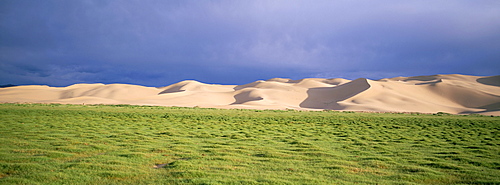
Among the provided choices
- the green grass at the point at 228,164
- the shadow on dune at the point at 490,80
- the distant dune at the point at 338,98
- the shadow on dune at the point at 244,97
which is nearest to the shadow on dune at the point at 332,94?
the distant dune at the point at 338,98

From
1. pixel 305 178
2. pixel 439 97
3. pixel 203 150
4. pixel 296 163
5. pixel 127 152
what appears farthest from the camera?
pixel 439 97

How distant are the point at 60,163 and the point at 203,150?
4.52m

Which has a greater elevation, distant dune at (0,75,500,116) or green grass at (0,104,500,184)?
distant dune at (0,75,500,116)

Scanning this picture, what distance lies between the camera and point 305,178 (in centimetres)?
734

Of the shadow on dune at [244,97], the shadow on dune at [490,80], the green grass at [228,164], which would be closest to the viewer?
the green grass at [228,164]

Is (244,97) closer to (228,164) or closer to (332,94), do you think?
(332,94)

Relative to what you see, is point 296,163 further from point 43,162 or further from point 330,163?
point 43,162

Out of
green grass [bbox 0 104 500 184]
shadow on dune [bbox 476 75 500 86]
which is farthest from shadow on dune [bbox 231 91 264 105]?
shadow on dune [bbox 476 75 500 86]

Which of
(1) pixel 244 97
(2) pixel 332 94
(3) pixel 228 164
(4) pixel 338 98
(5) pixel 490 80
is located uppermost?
(5) pixel 490 80

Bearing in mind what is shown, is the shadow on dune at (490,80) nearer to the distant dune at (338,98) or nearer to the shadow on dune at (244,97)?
the distant dune at (338,98)

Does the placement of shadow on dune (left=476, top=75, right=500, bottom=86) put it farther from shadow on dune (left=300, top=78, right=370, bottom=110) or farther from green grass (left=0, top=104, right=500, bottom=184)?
green grass (left=0, top=104, right=500, bottom=184)

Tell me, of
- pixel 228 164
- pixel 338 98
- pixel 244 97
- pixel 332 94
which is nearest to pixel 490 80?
pixel 332 94

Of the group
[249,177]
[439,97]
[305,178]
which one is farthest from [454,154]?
[439,97]

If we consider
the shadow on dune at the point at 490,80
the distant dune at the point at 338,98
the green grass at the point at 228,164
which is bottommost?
the green grass at the point at 228,164
